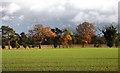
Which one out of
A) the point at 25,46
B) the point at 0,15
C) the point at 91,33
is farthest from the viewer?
the point at 91,33

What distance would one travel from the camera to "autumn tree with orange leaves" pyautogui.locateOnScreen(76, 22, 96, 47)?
66000mm

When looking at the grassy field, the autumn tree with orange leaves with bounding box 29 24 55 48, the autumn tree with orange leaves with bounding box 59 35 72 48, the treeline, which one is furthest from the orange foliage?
the grassy field

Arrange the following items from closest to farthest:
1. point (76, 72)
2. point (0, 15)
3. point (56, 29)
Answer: point (0, 15)
point (76, 72)
point (56, 29)

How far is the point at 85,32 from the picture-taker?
6900 cm

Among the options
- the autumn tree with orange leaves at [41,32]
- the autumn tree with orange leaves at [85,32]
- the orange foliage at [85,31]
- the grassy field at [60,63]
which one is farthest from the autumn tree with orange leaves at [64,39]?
the grassy field at [60,63]

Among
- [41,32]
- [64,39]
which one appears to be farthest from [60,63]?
[64,39]

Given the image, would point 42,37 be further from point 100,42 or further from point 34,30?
point 100,42

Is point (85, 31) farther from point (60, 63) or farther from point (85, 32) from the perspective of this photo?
point (60, 63)

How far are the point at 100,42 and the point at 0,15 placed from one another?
2267 inches

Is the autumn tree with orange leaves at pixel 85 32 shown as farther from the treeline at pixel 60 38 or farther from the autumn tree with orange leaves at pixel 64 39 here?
the autumn tree with orange leaves at pixel 64 39

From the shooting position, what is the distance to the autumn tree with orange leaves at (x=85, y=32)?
217ft

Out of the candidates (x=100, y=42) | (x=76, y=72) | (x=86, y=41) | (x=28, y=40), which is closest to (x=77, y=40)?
(x=86, y=41)

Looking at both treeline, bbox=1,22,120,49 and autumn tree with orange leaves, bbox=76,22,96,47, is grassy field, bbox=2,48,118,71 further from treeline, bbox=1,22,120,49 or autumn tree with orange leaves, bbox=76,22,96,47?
autumn tree with orange leaves, bbox=76,22,96,47

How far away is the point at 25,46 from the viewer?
5359 cm
